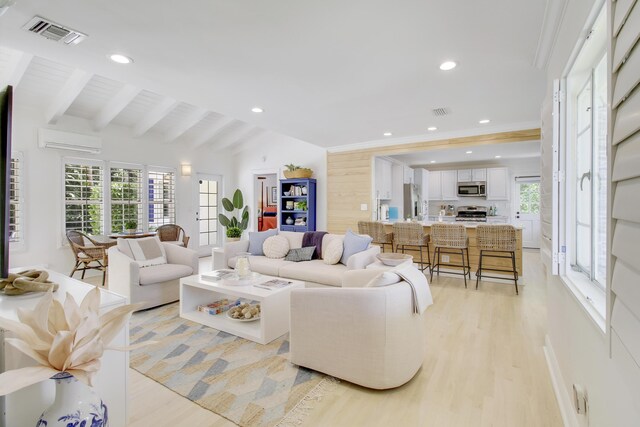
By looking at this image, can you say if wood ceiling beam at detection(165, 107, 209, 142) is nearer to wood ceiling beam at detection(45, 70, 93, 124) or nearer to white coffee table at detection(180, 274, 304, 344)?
wood ceiling beam at detection(45, 70, 93, 124)

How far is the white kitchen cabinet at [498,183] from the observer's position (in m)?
8.09

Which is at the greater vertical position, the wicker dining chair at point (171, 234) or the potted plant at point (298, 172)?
the potted plant at point (298, 172)

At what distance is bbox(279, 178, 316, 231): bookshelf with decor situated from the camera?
268 inches

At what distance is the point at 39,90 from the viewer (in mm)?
4547

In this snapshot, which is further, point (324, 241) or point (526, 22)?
point (324, 241)

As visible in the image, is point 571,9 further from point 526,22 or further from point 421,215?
point 421,215

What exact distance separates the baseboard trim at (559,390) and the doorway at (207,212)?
6.76 meters

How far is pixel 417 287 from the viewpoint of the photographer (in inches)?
86.0

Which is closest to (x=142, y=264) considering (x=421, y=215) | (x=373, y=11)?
(x=373, y=11)

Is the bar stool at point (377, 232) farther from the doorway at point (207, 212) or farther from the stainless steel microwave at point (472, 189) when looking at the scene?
the doorway at point (207, 212)

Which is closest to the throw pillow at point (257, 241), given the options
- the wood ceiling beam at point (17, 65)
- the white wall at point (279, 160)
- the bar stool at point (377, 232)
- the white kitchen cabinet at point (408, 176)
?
the bar stool at point (377, 232)

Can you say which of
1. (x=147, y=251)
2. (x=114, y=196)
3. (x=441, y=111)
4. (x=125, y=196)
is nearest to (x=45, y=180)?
(x=114, y=196)

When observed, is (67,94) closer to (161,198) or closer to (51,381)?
(161,198)

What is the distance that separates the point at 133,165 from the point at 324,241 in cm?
434
